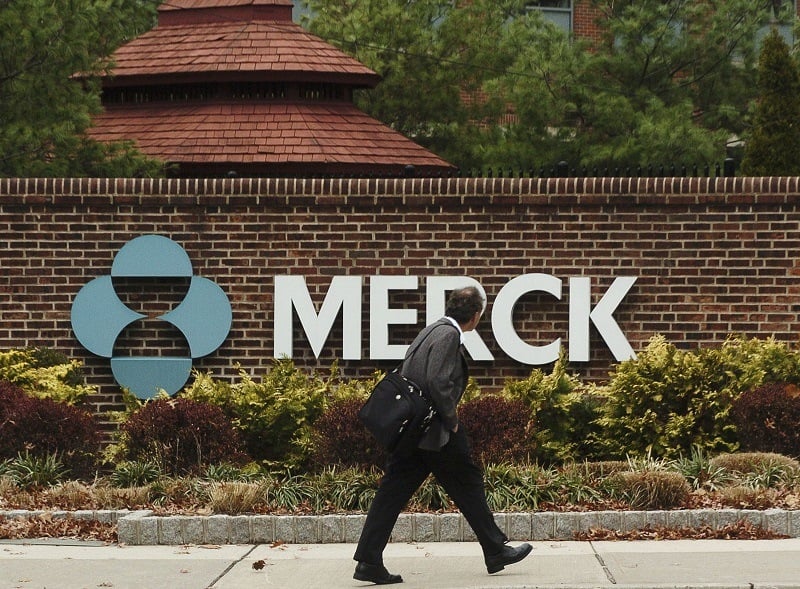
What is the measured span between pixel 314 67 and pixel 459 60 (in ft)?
15.6

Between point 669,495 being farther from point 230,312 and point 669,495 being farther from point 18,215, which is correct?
point 18,215

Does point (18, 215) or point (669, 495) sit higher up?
point (18, 215)

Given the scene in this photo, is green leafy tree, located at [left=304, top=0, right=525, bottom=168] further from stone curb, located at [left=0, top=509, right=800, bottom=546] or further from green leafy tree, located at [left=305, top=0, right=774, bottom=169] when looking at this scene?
stone curb, located at [left=0, top=509, right=800, bottom=546]

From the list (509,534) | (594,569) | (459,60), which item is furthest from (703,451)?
(459,60)

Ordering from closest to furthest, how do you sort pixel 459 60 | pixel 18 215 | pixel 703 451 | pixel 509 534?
pixel 509 534 → pixel 703 451 → pixel 18 215 → pixel 459 60

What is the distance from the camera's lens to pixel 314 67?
67.9 ft

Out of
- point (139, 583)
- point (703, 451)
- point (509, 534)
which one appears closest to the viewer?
point (139, 583)

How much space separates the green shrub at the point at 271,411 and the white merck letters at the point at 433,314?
101cm

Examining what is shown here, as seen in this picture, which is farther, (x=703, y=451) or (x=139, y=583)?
(x=703, y=451)

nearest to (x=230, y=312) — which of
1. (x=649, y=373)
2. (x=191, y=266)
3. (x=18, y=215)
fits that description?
(x=191, y=266)

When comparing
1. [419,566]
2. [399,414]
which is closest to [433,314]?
[419,566]

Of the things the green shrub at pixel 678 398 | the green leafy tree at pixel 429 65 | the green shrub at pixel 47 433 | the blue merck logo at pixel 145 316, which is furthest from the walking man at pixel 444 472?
the green leafy tree at pixel 429 65

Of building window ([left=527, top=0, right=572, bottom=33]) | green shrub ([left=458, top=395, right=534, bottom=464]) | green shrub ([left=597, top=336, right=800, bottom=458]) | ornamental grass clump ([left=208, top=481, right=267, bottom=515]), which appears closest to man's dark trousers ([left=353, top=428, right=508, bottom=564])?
ornamental grass clump ([left=208, top=481, right=267, bottom=515])

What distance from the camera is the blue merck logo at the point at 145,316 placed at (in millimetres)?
12891
